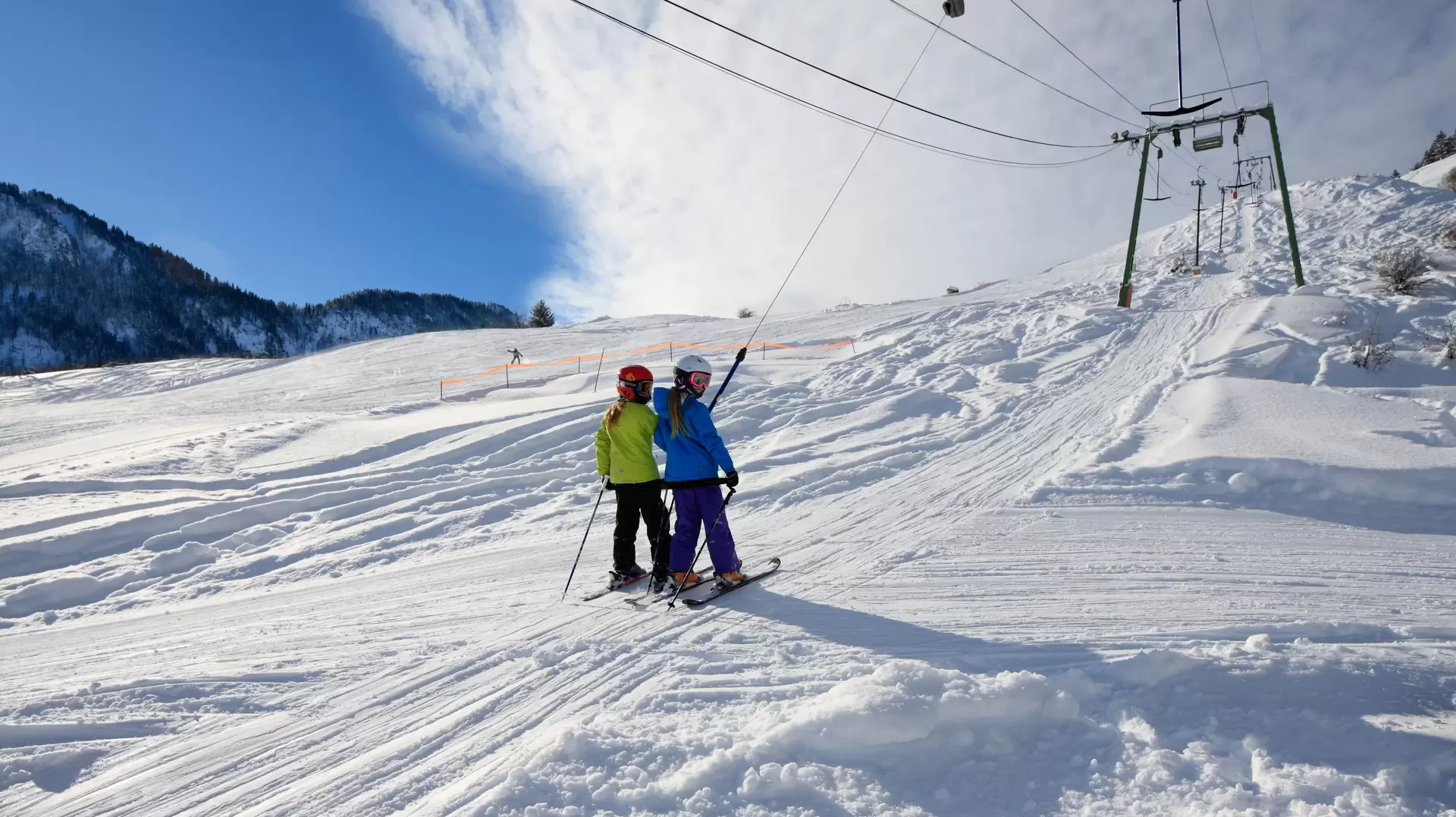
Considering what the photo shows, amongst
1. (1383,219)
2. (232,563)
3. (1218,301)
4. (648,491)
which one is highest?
(1383,219)

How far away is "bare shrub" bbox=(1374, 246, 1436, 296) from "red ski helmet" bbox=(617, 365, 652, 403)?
19.6 metres

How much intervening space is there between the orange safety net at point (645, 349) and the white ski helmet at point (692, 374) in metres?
15.7


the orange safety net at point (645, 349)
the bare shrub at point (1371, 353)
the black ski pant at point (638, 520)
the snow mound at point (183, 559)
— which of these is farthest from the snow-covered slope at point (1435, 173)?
the snow mound at point (183, 559)

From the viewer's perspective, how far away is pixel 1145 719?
3.06 m

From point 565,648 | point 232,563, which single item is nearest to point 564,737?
point 565,648

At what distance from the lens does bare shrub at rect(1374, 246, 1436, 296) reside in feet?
53.1

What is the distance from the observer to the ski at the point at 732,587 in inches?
193

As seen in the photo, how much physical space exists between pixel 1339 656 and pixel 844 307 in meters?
31.4

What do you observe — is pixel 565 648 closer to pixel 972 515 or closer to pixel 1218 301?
pixel 972 515

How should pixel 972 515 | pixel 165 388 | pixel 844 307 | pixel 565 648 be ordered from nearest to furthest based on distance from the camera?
1. pixel 565 648
2. pixel 972 515
3. pixel 165 388
4. pixel 844 307

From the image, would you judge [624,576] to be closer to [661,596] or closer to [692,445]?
[661,596]

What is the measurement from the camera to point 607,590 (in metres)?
5.38

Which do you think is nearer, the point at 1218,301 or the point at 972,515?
the point at 972,515

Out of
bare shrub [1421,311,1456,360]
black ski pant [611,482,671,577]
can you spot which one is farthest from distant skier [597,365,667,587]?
bare shrub [1421,311,1456,360]
